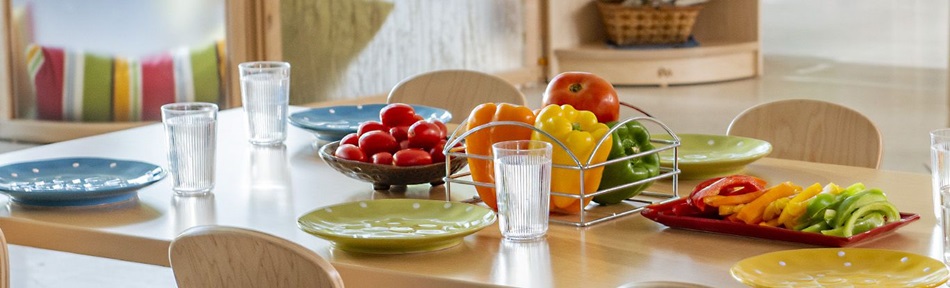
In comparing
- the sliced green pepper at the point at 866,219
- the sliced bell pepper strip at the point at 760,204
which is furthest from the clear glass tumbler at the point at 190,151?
the sliced green pepper at the point at 866,219

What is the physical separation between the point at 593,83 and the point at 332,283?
2.13ft

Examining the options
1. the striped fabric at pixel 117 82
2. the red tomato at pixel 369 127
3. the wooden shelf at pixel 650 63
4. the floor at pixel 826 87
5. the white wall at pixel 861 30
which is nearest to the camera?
the red tomato at pixel 369 127

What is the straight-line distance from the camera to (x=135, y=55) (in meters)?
4.69

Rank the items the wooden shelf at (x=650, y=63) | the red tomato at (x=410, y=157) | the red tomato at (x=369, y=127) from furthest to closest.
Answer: the wooden shelf at (x=650, y=63)
the red tomato at (x=369, y=127)
the red tomato at (x=410, y=157)

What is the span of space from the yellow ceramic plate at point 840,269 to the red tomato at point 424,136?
641mm

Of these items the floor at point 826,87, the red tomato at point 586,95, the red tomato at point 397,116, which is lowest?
the floor at point 826,87

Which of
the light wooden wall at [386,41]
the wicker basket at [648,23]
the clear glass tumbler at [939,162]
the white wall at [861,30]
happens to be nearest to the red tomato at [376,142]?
the clear glass tumbler at [939,162]

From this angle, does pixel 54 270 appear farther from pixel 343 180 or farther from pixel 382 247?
pixel 382 247

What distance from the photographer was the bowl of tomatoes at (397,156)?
1.92 meters

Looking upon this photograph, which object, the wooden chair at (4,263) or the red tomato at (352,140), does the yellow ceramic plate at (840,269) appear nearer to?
the red tomato at (352,140)

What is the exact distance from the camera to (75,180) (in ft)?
6.60

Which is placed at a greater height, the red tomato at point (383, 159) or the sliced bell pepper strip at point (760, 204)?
the red tomato at point (383, 159)

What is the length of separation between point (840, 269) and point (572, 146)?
0.43 m

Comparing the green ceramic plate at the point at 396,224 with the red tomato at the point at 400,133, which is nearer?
the green ceramic plate at the point at 396,224
